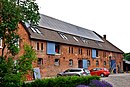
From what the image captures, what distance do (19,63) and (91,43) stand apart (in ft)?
147

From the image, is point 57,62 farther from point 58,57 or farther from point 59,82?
point 59,82

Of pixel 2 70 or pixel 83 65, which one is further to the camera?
pixel 83 65

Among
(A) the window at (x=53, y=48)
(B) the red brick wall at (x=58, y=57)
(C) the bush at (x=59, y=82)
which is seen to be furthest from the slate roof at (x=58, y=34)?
(C) the bush at (x=59, y=82)

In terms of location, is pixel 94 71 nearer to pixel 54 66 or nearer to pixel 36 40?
pixel 54 66

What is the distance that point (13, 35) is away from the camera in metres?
15.9

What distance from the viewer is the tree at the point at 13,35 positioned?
1544cm

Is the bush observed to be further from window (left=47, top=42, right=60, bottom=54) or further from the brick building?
window (left=47, top=42, right=60, bottom=54)

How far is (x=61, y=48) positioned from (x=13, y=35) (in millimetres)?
31495

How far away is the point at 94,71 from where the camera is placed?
47781mm

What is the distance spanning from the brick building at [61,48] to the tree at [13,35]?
57.3 ft

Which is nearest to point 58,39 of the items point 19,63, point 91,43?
point 91,43

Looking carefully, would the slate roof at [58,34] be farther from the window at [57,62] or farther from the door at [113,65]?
the door at [113,65]

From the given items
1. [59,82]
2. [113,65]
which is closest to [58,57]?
[59,82]

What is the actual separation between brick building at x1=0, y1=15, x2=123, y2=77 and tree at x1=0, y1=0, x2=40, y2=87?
17.5 meters
